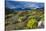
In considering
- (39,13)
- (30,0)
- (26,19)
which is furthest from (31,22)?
(30,0)

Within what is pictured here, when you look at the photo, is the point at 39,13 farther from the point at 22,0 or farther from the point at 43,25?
the point at 22,0

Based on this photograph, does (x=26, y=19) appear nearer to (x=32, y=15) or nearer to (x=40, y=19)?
(x=32, y=15)

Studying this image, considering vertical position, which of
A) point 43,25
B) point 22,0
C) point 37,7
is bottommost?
point 43,25

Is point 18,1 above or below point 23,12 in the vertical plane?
above

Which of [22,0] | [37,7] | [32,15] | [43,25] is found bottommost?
[43,25]

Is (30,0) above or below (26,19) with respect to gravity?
above

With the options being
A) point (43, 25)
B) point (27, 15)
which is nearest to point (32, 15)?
point (27, 15)

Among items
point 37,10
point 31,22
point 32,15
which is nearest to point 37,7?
point 37,10

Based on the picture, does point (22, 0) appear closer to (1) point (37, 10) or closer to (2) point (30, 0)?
(2) point (30, 0)
